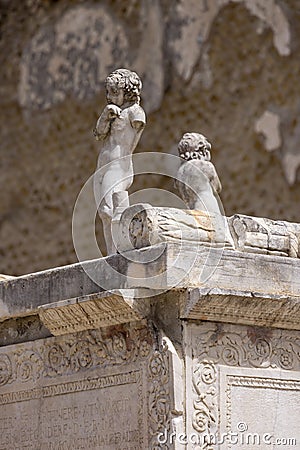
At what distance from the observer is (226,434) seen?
5418 millimetres

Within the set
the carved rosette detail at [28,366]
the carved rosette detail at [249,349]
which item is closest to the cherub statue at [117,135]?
the carved rosette detail at [28,366]

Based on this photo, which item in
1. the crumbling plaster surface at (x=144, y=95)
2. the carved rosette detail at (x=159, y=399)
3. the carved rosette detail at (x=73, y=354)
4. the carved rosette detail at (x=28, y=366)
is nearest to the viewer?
the carved rosette detail at (x=159, y=399)

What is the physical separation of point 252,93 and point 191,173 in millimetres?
5338

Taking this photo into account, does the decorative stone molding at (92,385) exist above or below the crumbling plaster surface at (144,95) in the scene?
below

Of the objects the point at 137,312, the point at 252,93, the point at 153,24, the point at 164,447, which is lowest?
the point at 164,447

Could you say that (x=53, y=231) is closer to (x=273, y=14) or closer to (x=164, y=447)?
(x=273, y=14)

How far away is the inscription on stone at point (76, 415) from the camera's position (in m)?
5.52

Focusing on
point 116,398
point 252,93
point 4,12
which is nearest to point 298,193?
point 252,93

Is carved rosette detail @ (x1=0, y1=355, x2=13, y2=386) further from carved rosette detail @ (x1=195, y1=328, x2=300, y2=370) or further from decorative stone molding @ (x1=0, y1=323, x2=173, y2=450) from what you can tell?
carved rosette detail @ (x1=195, y1=328, x2=300, y2=370)

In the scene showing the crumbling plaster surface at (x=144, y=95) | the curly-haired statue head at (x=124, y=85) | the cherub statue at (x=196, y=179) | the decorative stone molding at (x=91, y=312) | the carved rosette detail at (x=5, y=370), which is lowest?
the carved rosette detail at (x=5, y=370)

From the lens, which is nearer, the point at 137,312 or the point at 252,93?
the point at 137,312

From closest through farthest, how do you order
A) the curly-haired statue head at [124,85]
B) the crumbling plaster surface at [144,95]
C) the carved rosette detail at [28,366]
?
the carved rosette detail at [28,366]
the curly-haired statue head at [124,85]
the crumbling plaster surface at [144,95]

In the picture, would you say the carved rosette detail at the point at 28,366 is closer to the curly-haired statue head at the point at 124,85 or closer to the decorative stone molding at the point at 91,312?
the decorative stone molding at the point at 91,312

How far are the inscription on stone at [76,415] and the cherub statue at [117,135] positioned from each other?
79 centimetres
